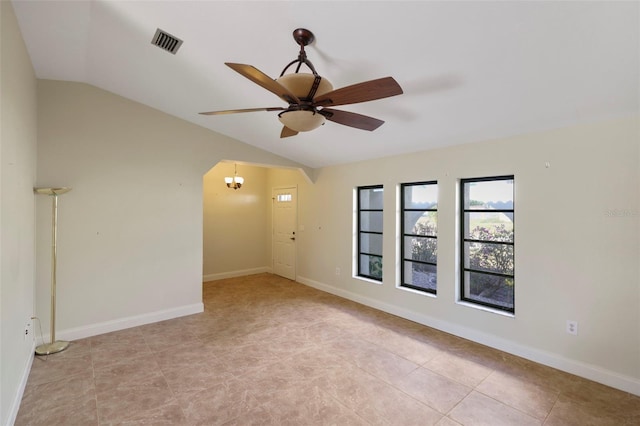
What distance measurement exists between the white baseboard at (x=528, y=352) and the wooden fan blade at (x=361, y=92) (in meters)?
3.01

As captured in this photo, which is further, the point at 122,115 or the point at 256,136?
the point at 256,136

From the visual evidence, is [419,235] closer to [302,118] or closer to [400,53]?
[400,53]

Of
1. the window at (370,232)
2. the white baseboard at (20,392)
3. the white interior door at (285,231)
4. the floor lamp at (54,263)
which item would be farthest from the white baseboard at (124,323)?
the window at (370,232)

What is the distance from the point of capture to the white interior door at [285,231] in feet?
21.3

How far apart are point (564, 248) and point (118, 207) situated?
510cm

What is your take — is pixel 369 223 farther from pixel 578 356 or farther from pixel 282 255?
pixel 578 356

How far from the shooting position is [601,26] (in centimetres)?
183

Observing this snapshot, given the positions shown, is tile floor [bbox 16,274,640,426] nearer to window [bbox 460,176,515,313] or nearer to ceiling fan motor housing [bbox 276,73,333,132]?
window [bbox 460,176,515,313]

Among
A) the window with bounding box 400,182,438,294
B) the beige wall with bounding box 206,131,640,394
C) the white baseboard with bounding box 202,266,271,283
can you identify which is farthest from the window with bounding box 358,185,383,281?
the white baseboard with bounding box 202,266,271,283

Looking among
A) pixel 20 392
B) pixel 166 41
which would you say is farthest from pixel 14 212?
pixel 166 41

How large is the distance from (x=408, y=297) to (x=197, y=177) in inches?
141

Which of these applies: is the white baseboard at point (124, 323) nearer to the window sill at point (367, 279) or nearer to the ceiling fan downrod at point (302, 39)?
the window sill at point (367, 279)

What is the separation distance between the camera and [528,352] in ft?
10.2

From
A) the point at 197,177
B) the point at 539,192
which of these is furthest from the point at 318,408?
the point at 197,177
